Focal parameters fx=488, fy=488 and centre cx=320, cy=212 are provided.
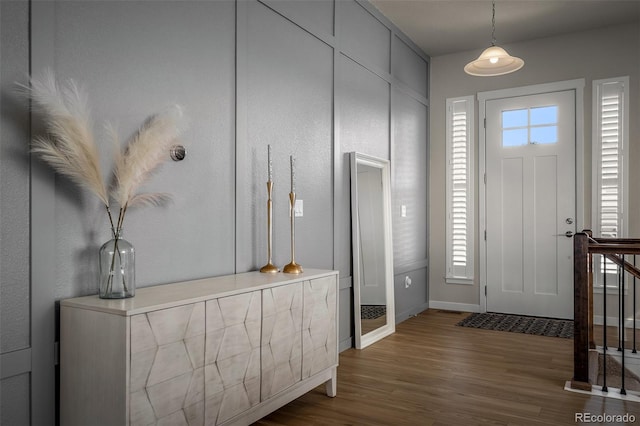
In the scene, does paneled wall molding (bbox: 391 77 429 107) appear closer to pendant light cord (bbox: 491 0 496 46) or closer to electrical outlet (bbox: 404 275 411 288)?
pendant light cord (bbox: 491 0 496 46)

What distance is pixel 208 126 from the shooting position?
110 inches

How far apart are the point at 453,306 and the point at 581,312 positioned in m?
2.76

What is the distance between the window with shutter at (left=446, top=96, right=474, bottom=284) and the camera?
5.84 m

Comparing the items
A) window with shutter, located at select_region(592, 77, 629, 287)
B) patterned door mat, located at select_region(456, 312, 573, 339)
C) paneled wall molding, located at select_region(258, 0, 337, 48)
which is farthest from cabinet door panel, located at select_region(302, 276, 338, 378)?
window with shutter, located at select_region(592, 77, 629, 287)

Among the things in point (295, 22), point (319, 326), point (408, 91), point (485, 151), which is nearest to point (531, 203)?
point (485, 151)

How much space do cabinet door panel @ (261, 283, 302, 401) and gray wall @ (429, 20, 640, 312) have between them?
3631mm

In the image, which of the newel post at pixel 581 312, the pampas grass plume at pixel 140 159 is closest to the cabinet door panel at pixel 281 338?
the pampas grass plume at pixel 140 159

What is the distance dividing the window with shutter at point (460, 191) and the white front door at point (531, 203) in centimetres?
21

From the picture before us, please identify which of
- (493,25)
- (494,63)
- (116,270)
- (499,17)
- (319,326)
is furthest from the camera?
(493,25)

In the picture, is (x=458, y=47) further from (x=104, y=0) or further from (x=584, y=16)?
(x=104, y=0)

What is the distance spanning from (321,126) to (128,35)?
1797 millimetres

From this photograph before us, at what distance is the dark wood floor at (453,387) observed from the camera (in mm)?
2715

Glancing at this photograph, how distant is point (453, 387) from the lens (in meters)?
3.19

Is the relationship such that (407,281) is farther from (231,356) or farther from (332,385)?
(231,356)
